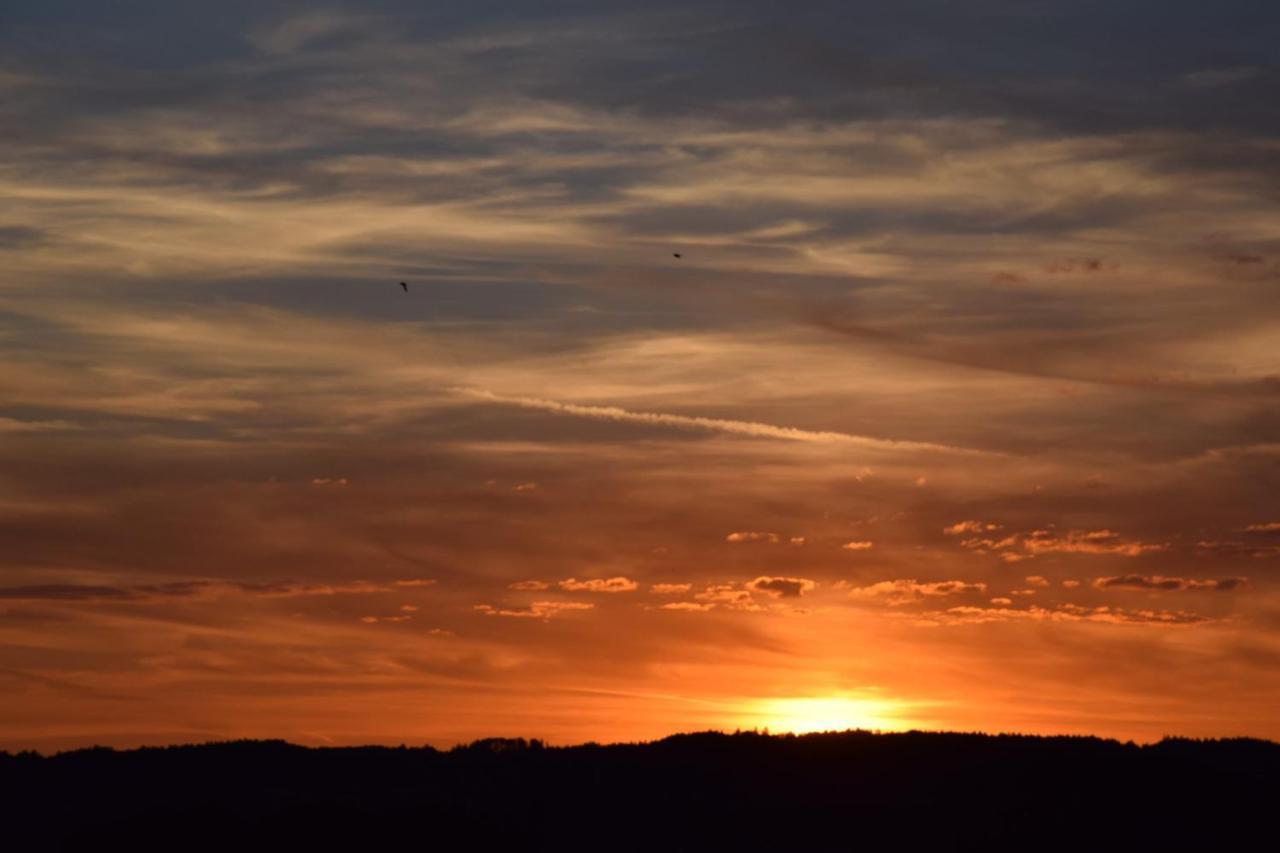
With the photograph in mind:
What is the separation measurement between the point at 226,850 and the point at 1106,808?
26.3 metres

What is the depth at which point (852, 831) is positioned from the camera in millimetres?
55906

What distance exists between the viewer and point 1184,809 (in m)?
57.4

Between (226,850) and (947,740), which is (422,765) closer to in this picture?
(226,850)

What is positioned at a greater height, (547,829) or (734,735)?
(734,735)

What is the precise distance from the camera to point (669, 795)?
58.8m

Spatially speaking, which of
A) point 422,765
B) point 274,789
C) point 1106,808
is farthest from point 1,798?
point 1106,808

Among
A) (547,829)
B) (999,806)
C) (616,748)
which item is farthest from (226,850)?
(999,806)

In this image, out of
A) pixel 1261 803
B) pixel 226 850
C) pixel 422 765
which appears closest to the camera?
pixel 226 850

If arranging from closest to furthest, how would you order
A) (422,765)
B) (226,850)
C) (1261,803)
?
(226,850) < (1261,803) < (422,765)

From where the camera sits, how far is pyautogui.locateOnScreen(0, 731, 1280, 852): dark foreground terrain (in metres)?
54.9

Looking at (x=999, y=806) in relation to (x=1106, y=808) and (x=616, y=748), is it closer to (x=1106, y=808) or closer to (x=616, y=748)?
(x=1106, y=808)

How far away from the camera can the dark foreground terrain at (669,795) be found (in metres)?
54.9

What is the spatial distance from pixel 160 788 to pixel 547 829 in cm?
1302

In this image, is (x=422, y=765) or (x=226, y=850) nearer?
(x=226, y=850)
